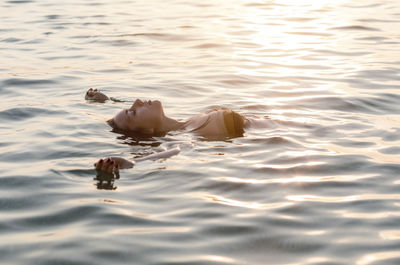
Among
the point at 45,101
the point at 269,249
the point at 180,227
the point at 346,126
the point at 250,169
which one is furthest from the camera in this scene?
the point at 45,101

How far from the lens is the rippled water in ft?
13.4

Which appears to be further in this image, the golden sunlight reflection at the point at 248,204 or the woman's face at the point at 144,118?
the woman's face at the point at 144,118

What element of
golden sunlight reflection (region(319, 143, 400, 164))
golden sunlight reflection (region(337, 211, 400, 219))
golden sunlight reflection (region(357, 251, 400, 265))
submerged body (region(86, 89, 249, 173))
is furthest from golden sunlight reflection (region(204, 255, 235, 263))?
submerged body (region(86, 89, 249, 173))

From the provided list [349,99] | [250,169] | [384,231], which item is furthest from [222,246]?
[349,99]

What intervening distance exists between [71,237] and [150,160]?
172 cm

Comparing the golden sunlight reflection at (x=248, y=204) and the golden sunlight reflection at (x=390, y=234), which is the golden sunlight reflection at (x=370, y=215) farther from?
the golden sunlight reflection at (x=248, y=204)

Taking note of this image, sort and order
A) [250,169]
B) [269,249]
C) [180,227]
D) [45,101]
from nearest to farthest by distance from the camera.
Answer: [269,249], [180,227], [250,169], [45,101]

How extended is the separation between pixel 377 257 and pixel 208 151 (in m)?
2.54

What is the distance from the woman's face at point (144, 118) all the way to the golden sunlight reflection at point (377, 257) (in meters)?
3.39

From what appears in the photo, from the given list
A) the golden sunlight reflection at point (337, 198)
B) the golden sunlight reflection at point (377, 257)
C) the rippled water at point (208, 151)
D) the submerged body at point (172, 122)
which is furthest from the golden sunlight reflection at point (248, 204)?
the submerged body at point (172, 122)

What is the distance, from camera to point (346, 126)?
7039mm

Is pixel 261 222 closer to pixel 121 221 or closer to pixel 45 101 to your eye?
pixel 121 221

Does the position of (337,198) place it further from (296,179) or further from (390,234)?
(390,234)

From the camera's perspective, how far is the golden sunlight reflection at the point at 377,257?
12.5 feet
